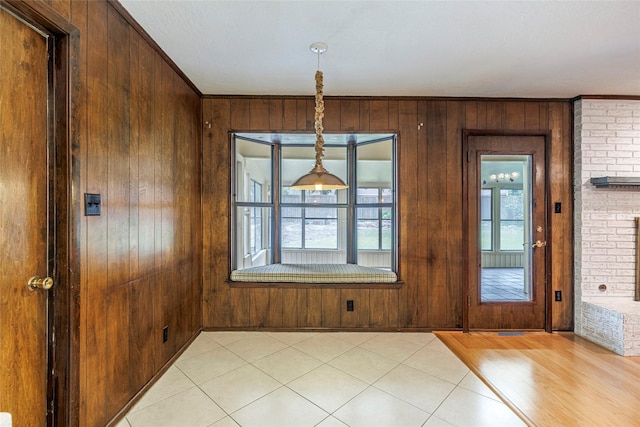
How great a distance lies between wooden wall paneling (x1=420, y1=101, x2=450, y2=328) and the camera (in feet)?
10.7

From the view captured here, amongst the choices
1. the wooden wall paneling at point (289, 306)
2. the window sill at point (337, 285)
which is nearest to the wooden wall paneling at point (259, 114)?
the window sill at point (337, 285)

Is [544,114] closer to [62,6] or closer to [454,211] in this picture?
[454,211]

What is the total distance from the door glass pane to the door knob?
3.68 meters

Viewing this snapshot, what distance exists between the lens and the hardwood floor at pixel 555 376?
1871 mm

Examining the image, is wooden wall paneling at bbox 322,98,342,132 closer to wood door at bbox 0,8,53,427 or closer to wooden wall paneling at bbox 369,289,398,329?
wooden wall paneling at bbox 369,289,398,329

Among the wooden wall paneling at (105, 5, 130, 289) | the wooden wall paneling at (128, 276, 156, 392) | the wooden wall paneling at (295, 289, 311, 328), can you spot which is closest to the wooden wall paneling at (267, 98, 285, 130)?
the wooden wall paneling at (105, 5, 130, 289)

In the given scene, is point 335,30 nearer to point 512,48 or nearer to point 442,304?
point 512,48

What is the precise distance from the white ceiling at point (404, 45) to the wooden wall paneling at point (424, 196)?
0.39 m

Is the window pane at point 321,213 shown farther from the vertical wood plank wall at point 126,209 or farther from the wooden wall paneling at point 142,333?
the wooden wall paneling at point 142,333

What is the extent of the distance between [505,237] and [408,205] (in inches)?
46.8

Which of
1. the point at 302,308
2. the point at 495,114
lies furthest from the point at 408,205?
the point at 302,308

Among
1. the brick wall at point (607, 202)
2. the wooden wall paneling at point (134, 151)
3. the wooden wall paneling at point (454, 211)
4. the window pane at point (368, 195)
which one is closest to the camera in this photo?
the wooden wall paneling at point (134, 151)

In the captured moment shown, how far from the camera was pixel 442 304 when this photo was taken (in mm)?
3248

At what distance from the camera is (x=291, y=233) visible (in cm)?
378
